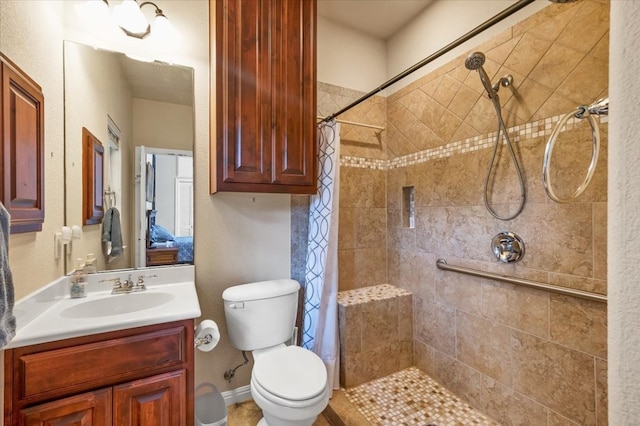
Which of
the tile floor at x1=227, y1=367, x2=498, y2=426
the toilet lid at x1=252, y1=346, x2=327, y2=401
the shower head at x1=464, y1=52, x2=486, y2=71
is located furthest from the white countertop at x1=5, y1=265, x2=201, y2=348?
the shower head at x1=464, y1=52, x2=486, y2=71

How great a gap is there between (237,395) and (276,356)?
0.60 metres

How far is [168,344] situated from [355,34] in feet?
8.45

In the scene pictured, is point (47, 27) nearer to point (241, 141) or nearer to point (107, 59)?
point (107, 59)

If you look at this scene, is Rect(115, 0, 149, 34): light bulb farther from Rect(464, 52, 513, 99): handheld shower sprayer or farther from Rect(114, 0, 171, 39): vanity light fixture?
Rect(464, 52, 513, 99): handheld shower sprayer

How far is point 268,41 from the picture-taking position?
5.34ft

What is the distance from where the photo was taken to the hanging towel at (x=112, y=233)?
1.55m

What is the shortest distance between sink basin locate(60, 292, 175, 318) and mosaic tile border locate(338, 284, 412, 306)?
45.3 inches

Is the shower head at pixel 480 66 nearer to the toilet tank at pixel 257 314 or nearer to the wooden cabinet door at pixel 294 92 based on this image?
the wooden cabinet door at pixel 294 92

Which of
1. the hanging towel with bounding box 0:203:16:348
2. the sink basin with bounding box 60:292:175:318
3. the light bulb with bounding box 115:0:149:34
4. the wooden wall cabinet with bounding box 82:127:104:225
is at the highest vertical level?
the light bulb with bounding box 115:0:149:34

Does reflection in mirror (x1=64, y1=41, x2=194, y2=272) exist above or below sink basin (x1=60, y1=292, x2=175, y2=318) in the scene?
above

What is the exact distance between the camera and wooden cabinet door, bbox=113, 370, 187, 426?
107cm

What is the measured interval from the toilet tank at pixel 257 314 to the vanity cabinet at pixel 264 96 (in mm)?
603

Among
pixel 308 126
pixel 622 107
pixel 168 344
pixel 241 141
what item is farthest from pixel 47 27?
pixel 622 107

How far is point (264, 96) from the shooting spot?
63.5 inches
